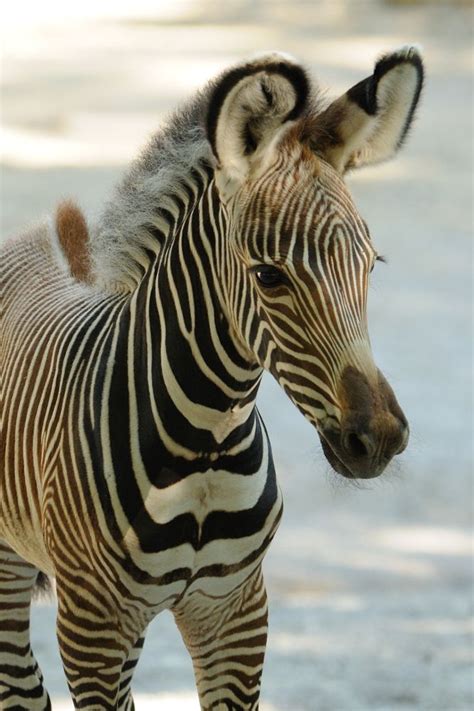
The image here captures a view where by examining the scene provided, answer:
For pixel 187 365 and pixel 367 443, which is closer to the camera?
pixel 367 443

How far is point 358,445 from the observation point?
3.08 m

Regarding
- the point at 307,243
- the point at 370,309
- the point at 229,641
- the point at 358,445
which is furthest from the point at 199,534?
the point at 370,309

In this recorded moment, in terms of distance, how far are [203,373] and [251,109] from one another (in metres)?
0.71

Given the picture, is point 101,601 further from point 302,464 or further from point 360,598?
point 302,464

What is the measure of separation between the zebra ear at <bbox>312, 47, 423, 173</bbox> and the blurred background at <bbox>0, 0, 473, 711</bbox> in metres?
0.15

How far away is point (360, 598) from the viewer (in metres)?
7.55

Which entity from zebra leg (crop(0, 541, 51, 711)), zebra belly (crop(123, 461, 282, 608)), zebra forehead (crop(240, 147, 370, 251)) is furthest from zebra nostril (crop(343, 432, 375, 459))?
zebra leg (crop(0, 541, 51, 711))

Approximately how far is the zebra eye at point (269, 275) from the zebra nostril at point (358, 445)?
388 mm

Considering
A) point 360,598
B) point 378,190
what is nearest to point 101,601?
point 360,598

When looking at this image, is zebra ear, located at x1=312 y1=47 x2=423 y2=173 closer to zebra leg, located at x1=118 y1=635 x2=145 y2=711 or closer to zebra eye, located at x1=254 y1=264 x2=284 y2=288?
Answer: zebra eye, located at x1=254 y1=264 x2=284 y2=288

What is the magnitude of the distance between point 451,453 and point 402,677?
3376 millimetres

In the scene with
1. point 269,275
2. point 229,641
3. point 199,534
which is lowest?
point 229,641

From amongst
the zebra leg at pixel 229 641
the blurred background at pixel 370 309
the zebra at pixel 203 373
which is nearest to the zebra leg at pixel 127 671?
the zebra at pixel 203 373

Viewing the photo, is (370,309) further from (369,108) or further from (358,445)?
(358,445)
